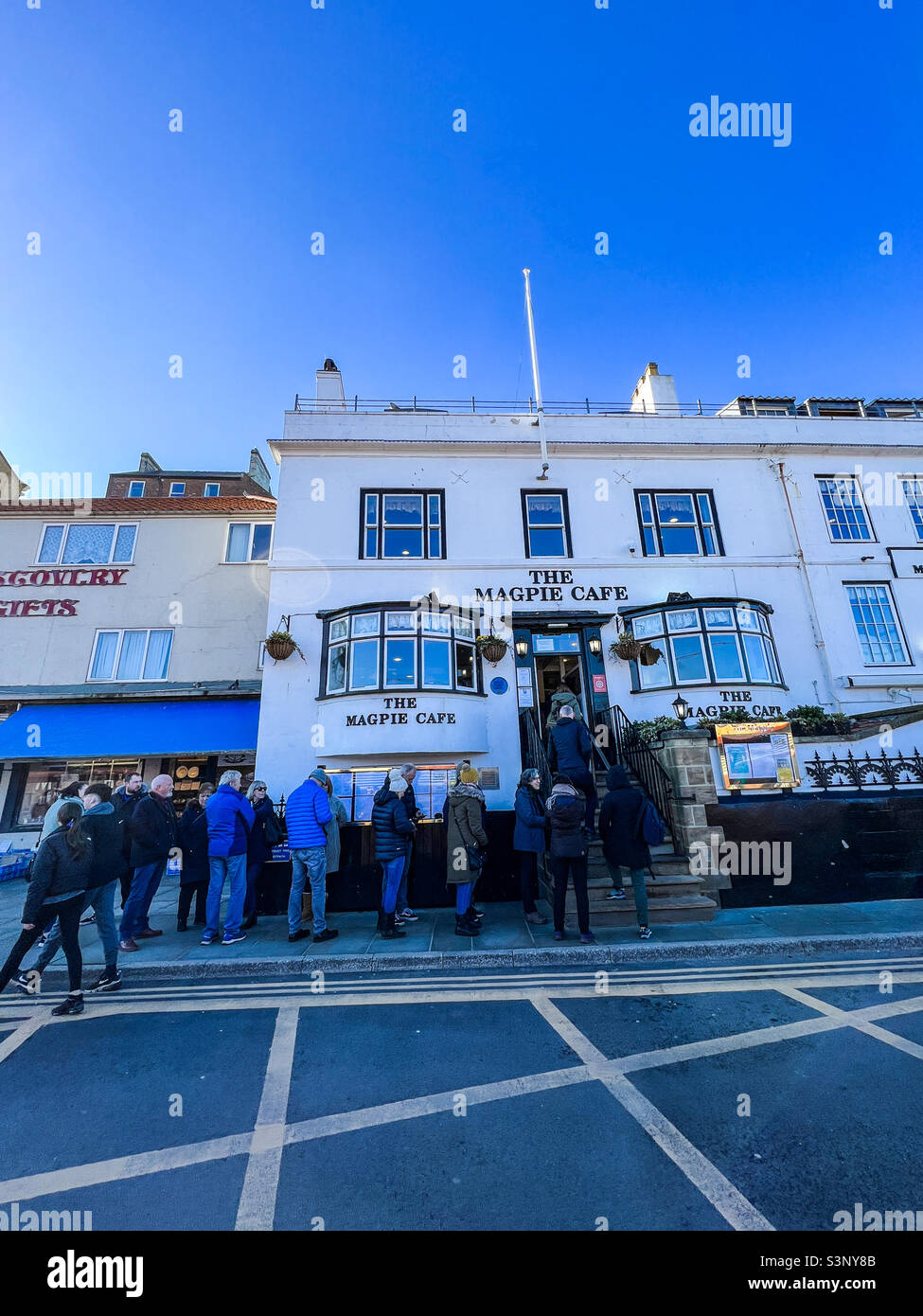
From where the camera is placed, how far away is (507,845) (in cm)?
959

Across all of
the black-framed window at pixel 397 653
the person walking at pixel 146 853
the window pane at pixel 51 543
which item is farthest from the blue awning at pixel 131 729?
the person walking at pixel 146 853

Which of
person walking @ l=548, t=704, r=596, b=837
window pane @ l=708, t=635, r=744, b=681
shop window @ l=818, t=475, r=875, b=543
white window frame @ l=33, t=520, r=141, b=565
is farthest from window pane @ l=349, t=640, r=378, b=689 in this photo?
shop window @ l=818, t=475, r=875, b=543

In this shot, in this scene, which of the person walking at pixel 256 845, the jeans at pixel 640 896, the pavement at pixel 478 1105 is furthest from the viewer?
the person walking at pixel 256 845

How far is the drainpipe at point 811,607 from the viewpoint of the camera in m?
12.7

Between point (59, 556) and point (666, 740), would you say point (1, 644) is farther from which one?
point (666, 740)

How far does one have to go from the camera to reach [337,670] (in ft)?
39.2

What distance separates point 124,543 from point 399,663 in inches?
411

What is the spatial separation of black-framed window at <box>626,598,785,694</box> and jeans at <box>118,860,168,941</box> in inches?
386

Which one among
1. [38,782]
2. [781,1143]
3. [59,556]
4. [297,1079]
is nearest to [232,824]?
[297,1079]

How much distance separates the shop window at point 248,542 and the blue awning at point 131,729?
179 inches

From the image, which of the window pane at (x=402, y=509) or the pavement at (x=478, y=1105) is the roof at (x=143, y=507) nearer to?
the window pane at (x=402, y=509)

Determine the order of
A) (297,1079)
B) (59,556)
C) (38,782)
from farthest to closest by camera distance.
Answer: (59,556) < (38,782) < (297,1079)

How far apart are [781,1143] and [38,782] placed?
17189 millimetres

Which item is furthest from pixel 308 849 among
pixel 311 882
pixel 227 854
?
pixel 227 854
